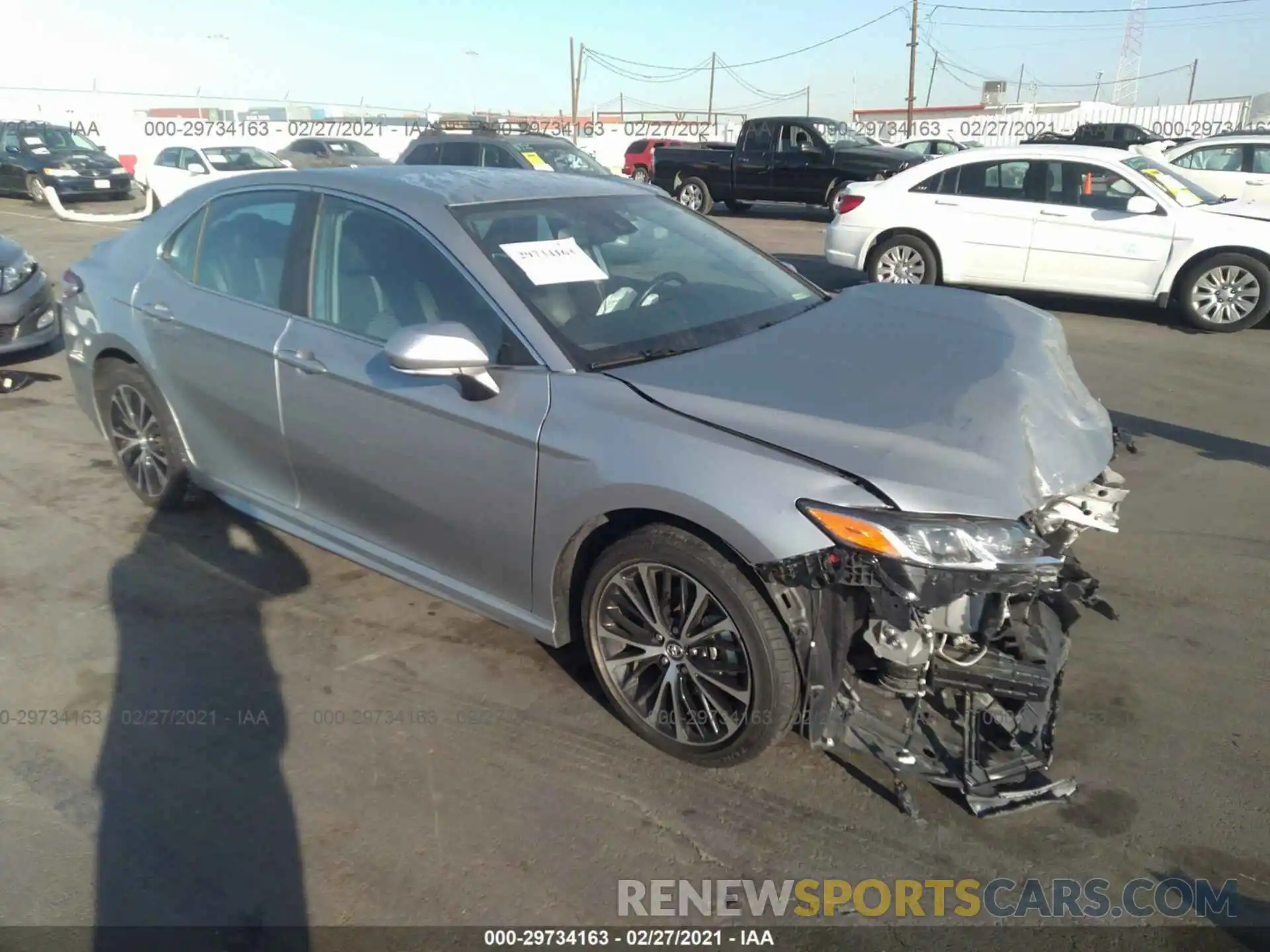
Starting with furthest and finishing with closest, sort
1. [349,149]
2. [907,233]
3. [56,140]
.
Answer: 1. [349,149]
2. [56,140]
3. [907,233]

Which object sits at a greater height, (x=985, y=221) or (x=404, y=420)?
(x=985, y=221)

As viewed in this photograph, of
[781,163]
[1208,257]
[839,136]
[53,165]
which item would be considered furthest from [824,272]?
[53,165]

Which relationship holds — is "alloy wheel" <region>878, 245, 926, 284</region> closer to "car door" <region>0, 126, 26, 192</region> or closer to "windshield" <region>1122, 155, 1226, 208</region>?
"windshield" <region>1122, 155, 1226, 208</region>

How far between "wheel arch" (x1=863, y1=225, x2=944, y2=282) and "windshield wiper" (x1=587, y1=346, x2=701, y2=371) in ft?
25.2

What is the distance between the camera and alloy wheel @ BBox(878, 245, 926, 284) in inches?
408

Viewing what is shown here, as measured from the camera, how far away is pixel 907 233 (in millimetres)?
A: 10352

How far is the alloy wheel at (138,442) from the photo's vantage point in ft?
15.9

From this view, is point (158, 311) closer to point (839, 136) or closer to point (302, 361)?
point (302, 361)

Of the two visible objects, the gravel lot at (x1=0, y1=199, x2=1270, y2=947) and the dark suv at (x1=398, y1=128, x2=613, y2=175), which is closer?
the gravel lot at (x1=0, y1=199, x2=1270, y2=947)

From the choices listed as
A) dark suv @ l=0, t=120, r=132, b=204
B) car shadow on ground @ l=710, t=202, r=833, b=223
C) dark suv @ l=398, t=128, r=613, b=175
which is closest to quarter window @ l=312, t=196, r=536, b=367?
dark suv @ l=398, t=128, r=613, b=175

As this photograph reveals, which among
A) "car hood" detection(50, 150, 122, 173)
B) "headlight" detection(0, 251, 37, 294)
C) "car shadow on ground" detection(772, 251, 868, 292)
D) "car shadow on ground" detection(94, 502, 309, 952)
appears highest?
"car hood" detection(50, 150, 122, 173)

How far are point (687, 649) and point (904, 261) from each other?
27.4 ft

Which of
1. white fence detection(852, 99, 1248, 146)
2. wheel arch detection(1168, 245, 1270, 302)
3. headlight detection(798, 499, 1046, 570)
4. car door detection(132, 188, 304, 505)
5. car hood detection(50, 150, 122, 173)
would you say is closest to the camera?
headlight detection(798, 499, 1046, 570)

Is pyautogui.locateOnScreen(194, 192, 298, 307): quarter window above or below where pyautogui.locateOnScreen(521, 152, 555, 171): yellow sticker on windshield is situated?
below
